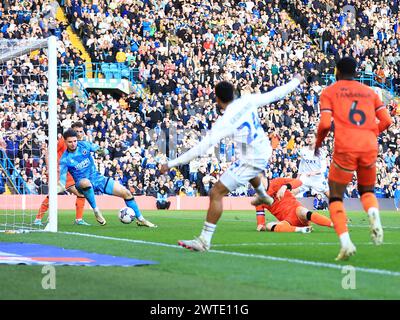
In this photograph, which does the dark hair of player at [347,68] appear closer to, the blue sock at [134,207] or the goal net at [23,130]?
the blue sock at [134,207]

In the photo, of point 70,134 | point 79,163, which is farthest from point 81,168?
point 70,134

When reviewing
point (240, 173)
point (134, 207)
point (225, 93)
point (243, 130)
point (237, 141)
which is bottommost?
point (134, 207)

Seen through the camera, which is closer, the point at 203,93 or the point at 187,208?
the point at 187,208

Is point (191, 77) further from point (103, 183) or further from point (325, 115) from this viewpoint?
point (325, 115)

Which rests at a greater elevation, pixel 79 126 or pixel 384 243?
pixel 79 126

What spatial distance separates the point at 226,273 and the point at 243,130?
114 inches

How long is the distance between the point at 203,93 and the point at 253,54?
4.96 metres

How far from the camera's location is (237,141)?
12.0 m

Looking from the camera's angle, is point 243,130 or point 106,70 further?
point 106,70

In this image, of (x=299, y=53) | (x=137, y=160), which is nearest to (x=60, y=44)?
(x=137, y=160)

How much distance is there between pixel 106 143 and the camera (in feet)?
113

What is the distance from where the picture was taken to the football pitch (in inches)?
305
